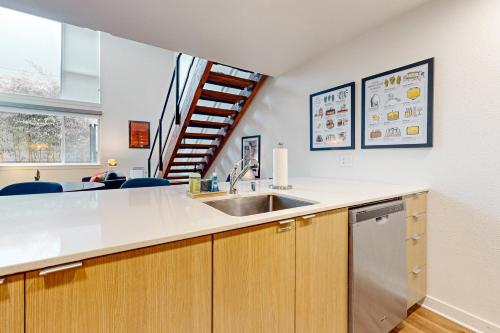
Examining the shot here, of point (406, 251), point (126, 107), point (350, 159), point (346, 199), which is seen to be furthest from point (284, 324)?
point (126, 107)

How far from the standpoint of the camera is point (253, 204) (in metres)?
1.61

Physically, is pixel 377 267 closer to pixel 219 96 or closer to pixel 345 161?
pixel 345 161

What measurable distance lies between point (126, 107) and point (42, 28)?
6.99ft

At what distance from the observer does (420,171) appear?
1.78 m

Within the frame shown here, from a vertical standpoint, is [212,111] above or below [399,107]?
above

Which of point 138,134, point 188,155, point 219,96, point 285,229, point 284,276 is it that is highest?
point 219,96

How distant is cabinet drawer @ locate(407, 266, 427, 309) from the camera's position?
5.28 feet

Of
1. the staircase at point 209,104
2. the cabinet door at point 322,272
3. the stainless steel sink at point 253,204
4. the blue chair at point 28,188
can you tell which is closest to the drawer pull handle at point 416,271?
the cabinet door at point 322,272

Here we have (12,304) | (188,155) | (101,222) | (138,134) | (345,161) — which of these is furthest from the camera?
(138,134)

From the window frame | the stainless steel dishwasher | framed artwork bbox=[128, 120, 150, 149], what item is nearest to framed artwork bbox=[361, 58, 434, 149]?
the stainless steel dishwasher

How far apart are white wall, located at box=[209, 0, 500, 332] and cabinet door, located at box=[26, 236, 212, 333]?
5.74ft

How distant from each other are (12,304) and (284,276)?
2.91ft

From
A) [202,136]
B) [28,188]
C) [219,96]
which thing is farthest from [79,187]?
[219,96]

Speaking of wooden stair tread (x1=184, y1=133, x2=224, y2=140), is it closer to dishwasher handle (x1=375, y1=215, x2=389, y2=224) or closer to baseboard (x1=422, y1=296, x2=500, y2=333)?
dishwasher handle (x1=375, y1=215, x2=389, y2=224)
